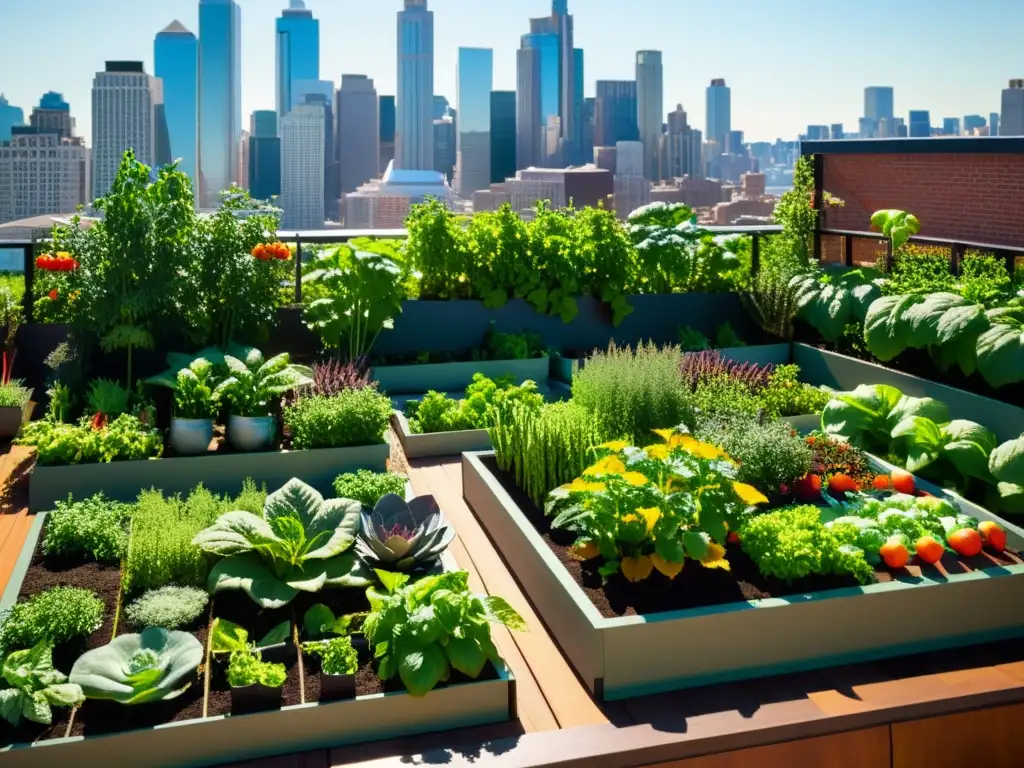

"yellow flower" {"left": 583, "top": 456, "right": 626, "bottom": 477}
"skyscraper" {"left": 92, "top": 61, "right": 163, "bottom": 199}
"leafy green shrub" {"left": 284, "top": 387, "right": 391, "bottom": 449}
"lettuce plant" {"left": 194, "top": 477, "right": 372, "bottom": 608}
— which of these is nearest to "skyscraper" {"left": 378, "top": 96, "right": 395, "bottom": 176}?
"skyscraper" {"left": 92, "top": 61, "right": 163, "bottom": 199}

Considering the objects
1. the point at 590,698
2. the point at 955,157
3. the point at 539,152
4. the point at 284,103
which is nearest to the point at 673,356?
the point at 590,698

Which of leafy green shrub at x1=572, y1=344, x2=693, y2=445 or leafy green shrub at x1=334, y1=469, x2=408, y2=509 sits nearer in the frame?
leafy green shrub at x1=334, y1=469, x2=408, y2=509

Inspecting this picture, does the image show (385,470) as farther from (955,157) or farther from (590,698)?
(955,157)

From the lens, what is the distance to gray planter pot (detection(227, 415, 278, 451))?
208 inches

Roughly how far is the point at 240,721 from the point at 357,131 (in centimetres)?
8223

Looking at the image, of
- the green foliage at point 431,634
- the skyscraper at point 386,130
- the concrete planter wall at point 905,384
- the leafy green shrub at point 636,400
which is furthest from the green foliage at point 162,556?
the skyscraper at point 386,130

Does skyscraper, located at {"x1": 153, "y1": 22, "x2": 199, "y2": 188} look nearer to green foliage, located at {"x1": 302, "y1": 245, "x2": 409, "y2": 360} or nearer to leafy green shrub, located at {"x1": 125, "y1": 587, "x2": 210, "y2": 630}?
green foliage, located at {"x1": 302, "y1": 245, "x2": 409, "y2": 360}

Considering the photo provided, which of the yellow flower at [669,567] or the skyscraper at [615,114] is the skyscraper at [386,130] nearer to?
the skyscraper at [615,114]

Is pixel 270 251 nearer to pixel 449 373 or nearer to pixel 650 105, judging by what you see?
pixel 449 373

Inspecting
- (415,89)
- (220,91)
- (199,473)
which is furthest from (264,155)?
(199,473)

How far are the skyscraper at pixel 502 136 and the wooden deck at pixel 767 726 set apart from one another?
79875 mm

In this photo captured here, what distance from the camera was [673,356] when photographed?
5367 mm

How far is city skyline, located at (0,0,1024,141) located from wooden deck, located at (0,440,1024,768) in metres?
12.3

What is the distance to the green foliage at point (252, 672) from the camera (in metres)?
2.91
